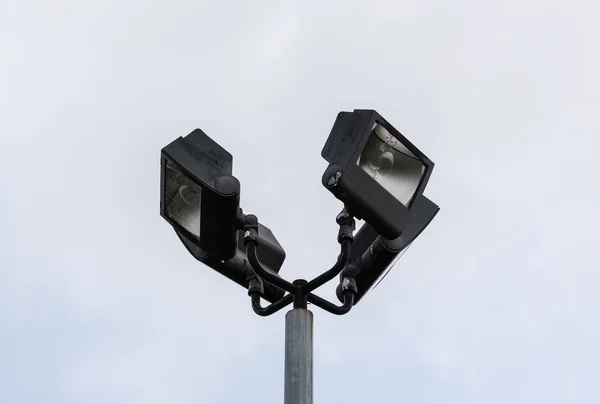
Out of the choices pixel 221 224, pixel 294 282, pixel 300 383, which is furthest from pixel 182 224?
pixel 300 383

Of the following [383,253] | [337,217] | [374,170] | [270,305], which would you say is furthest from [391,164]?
[270,305]

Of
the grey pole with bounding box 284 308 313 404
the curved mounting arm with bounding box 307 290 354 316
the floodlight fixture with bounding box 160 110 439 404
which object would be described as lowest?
the grey pole with bounding box 284 308 313 404

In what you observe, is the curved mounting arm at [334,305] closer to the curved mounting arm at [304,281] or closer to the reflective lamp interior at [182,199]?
the curved mounting arm at [304,281]

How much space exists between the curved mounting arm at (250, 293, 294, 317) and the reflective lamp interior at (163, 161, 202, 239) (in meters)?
0.53

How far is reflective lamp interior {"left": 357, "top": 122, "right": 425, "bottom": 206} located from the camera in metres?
5.81

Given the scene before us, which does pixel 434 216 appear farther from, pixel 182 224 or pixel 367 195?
pixel 182 224

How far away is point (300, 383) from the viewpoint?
18.3 ft

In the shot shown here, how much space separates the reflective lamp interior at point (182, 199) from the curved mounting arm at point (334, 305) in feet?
2.26

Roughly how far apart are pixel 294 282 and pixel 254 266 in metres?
0.23

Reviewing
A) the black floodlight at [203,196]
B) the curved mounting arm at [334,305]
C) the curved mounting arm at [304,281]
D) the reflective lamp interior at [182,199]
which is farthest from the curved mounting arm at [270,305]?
the reflective lamp interior at [182,199]

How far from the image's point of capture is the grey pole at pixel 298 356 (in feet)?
18.2

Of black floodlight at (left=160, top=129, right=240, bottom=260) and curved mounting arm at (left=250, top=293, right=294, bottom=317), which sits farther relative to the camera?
curved mounting arm at (left=250, top=293, right=294, bottom=317)

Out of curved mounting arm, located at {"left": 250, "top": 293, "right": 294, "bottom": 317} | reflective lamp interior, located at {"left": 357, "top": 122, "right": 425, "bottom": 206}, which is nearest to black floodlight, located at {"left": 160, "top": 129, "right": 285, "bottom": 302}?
curved mounting arm, located at {"left": 250, "top": 293, "right": 294, "bottom": 317}

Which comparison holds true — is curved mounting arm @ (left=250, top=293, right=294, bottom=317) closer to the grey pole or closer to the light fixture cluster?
the light fixture cluster
